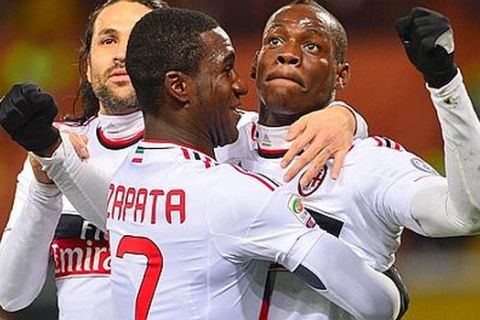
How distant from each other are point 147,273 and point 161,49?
29cm

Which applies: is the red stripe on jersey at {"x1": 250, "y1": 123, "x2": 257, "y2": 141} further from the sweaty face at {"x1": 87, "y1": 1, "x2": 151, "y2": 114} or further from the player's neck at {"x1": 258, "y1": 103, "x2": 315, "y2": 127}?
the sweaty face at {"x1": 87, "y1": 1, "x2": 151, "y2": 114}

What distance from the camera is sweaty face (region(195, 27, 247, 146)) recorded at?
1.35 meters

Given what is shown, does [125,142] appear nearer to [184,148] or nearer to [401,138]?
[184,148]

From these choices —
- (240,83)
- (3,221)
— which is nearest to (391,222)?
(240,83)

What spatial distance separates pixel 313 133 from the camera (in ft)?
4.82

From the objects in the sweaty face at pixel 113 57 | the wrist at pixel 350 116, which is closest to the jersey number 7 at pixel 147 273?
the wrist at pixel 350 116

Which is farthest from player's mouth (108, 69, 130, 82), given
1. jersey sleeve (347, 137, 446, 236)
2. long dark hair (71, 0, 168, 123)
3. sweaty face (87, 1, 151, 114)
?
jersey sleeve (347, 137, 446, 236)

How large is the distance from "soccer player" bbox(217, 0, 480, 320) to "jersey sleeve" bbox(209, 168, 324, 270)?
0.15 meters

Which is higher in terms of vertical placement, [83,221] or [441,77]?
[441,77]

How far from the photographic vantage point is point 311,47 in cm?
153

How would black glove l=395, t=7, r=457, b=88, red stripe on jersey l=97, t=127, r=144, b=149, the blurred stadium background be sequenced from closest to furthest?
1. black glove l=395, t=7, r=457, b=88
2. red stripe on jersey l=97, t=127, r=144, b=149
3. the blurred stadium background

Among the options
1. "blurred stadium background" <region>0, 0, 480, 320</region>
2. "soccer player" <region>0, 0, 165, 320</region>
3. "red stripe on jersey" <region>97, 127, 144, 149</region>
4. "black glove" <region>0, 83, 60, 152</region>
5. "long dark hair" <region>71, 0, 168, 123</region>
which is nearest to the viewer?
"black glove" <region>0, 83, 60, 152</region>

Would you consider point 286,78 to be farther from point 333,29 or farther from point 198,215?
point 198,215

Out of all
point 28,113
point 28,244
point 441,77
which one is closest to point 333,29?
point 441,77
